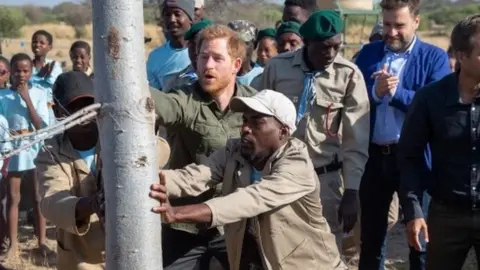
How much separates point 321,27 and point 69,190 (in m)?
1.84

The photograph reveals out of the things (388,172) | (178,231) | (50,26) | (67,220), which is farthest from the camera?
(50,26)

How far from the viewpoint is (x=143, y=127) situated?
2342mm

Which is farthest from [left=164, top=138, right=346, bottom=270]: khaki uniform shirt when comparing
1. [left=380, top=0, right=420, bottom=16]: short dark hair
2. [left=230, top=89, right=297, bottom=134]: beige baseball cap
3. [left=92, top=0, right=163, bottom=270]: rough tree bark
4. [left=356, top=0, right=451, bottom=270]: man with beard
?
[left=380, top=0, right=420, bottom=16]: short dark hair

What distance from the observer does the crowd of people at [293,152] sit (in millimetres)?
3338

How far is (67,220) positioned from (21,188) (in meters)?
5.38

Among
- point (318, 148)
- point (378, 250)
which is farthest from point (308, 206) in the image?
point (378, 250)

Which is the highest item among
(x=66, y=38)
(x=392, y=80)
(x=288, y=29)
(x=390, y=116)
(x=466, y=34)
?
(x=66, y=38)

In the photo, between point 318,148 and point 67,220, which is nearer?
point 67,220

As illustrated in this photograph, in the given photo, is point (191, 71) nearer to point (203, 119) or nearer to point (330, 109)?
point (330, 109)

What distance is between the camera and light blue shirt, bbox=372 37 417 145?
16.4 ft

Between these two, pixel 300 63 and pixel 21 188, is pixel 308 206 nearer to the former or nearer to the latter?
pixel 300 63

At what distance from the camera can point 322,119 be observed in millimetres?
4652

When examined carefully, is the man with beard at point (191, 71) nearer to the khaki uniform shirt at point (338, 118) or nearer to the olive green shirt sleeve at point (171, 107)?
the khaki uniform shirt at point (338, 118)

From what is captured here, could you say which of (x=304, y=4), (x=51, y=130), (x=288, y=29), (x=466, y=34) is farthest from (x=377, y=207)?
(x=51, y=130)
